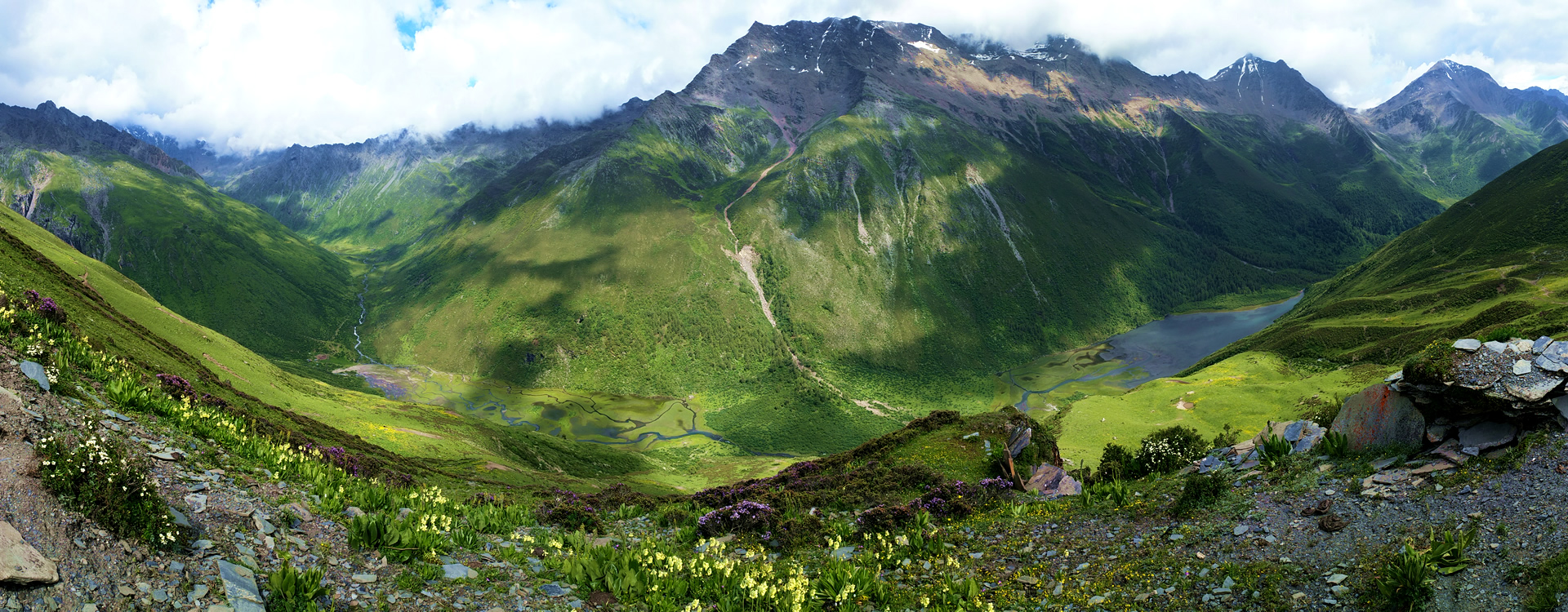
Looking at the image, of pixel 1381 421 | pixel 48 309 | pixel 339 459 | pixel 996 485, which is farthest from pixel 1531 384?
pixel 48 309

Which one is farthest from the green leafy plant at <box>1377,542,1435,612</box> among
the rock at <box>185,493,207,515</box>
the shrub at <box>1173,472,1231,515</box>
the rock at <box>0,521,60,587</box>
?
the rock at <box>185,493,207,515</box>

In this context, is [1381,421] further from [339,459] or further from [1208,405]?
[1208,405]

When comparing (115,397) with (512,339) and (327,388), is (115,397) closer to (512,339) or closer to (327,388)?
(327,388)

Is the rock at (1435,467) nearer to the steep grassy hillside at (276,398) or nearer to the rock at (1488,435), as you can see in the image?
the rock at (1488,435)

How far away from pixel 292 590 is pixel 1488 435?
80.3 ft

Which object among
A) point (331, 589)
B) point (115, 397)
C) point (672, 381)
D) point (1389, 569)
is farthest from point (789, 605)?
point (672, 381)

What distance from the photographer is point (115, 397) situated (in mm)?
14461

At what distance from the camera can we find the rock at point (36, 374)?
1237 cm

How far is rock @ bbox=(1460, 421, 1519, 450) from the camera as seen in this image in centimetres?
1362

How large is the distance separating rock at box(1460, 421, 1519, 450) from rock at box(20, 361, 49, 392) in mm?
31254

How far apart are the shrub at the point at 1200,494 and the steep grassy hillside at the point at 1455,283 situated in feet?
343

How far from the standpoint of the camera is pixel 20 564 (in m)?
7.42

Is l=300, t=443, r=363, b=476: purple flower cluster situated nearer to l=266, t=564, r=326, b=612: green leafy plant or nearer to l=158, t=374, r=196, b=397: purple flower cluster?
l=158, t=374, r=196, b=397: purple flower cluster

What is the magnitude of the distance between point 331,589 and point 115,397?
9.97 metres
